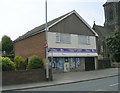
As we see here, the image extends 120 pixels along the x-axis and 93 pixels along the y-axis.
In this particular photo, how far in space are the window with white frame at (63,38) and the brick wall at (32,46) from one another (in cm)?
223

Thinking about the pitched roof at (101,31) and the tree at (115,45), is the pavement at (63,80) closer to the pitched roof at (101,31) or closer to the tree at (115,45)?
the tree at (115,45)

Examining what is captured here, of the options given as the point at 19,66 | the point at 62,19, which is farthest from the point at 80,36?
the point at 19,66

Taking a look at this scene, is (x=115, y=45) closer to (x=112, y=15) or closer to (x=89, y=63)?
(x=89, y=63)

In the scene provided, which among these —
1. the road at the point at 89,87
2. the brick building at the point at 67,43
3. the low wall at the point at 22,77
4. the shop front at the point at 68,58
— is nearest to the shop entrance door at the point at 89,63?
the brick building at the point at 67,43

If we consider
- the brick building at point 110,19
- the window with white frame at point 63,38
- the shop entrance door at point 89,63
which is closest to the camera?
the window with white frame at point 63,38

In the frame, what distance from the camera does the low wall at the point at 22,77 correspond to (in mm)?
21831

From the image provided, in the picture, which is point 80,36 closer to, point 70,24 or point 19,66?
point 70,24

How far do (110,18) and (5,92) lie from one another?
60.8m

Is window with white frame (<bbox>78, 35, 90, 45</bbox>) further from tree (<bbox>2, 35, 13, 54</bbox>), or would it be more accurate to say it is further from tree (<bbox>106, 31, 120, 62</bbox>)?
tree (<bbox>2, 35, 13, 54</bbox>)

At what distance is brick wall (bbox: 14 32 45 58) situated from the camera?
35.2 m

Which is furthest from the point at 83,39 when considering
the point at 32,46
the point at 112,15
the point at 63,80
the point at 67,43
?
the point at 112,15

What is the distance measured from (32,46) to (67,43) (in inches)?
211

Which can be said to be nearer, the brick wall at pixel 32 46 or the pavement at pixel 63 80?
the pavement at pixel 63 80

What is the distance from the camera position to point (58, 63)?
117 ft
